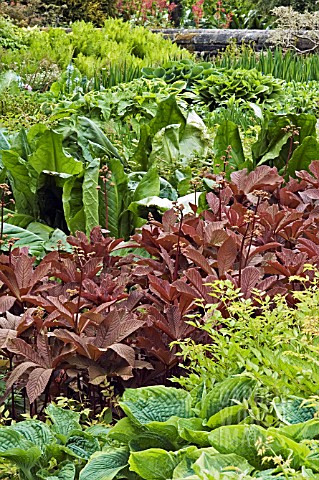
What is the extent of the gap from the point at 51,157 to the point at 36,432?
199cm

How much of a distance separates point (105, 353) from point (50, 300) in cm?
23

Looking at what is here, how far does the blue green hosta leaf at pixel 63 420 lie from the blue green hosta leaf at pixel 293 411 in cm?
53

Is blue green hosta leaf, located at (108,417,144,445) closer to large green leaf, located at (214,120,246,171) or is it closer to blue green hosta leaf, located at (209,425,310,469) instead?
blue green hosta leaf, located at (209,425,310,469)

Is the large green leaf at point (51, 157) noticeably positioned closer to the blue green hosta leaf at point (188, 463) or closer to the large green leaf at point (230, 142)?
the large green leaf at point (230, 142)

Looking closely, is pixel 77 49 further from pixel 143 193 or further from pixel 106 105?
pixel 143 193

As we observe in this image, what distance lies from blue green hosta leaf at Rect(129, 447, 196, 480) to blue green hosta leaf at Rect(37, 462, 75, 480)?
0.20 metres

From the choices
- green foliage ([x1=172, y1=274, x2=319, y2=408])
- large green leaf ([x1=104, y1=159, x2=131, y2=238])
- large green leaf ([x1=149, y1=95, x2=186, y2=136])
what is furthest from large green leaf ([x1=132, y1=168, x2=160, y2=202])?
green foliage ([x1=172, y1=274, x2=319, y2=408])

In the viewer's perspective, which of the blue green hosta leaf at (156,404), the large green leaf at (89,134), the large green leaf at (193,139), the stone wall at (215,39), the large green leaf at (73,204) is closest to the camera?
the blue green hosta leaf at (156,404)

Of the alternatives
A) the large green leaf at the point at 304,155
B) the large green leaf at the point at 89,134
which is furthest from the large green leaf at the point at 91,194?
the large green leaf at the point at 304,155

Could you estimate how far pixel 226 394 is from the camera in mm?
1727

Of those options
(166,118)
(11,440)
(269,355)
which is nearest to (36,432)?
(11,440)

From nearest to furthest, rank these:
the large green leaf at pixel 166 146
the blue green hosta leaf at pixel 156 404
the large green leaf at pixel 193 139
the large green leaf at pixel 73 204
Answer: the blue green hosta leaf at pixel 156 404, the large green leaf at pixel 73 204, the large green leaf at pixel 166 146, the large green leaf at pixel 193 139

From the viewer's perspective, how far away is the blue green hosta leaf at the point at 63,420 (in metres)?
1.87

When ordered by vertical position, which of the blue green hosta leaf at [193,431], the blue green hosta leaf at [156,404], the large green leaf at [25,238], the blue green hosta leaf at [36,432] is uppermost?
the blue green hosta leaf at [193,431]
